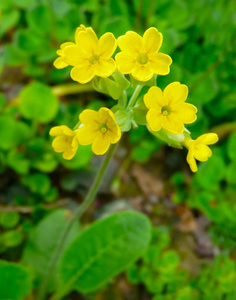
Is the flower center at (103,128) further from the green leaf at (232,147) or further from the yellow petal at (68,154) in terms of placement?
the green leaf at (232,147)

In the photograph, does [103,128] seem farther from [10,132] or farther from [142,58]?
[10,132]

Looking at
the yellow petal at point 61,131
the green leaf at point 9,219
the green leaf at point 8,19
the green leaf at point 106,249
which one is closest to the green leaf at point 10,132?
the green leaf at point 9,219

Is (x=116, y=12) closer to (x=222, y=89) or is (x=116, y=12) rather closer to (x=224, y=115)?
(x=222, y=89)

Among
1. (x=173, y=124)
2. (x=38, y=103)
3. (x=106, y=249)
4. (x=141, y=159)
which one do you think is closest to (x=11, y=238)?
(x=106, y=249)

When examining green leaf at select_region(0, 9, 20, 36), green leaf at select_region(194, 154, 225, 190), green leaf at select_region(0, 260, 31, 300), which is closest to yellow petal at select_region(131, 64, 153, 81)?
green leaf at select_region(0, 260, 31, 300)

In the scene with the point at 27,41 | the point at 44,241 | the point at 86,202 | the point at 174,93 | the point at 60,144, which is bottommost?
the point at 44,241

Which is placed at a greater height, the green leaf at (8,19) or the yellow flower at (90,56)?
the yellow flower at (90,56)
